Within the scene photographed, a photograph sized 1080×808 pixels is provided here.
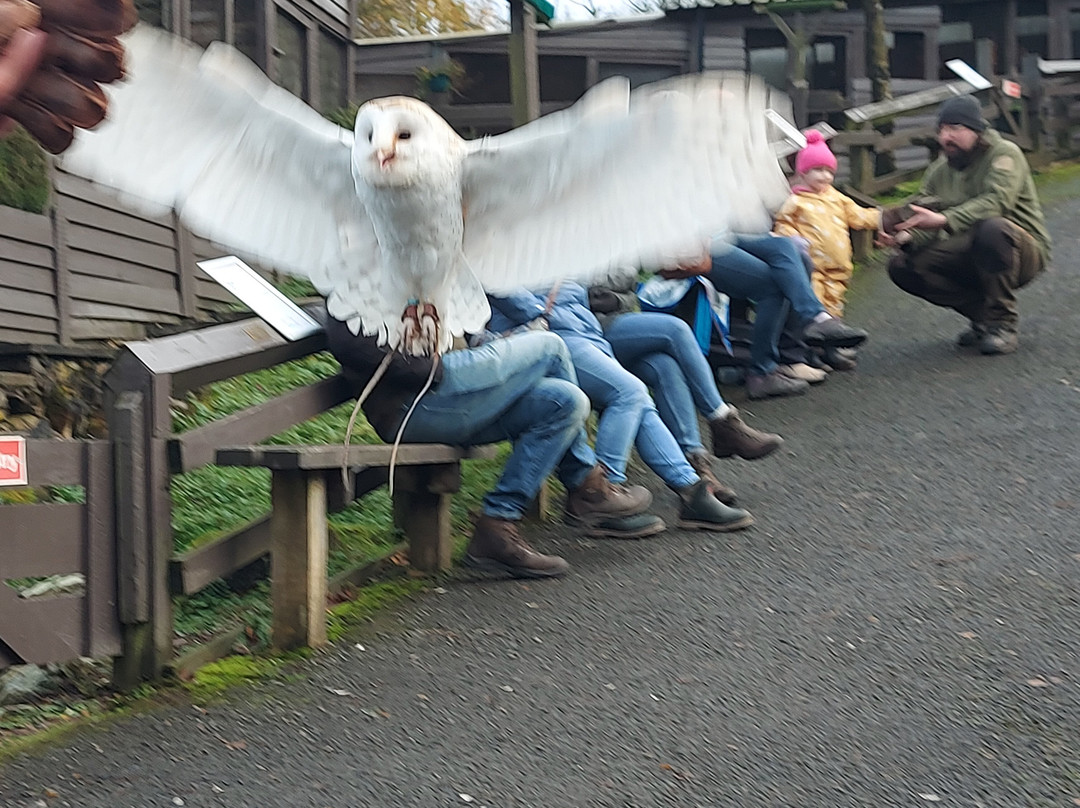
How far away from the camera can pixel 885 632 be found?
382 centimetres

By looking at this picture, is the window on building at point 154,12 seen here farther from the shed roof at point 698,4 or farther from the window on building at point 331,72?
the shed roof at point 698,4

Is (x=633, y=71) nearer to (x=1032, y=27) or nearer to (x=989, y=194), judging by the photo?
(x=1032, y=27)

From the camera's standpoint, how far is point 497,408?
14.3 feet

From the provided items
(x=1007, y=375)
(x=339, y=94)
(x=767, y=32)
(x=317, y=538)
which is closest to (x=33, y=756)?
(x=317, y=538)

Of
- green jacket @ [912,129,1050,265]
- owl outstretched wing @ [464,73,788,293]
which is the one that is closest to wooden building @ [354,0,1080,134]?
green jacket @ [912,129,1050,265]

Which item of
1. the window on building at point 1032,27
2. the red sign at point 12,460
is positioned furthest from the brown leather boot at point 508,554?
the window on building at point 1032,27

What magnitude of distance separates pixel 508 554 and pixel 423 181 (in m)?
1.33

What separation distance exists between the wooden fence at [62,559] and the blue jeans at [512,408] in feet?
3.91

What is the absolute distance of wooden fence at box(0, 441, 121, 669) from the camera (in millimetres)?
3143

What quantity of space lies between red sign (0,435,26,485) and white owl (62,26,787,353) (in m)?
1.15

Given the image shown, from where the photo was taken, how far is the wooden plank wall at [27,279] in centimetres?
641

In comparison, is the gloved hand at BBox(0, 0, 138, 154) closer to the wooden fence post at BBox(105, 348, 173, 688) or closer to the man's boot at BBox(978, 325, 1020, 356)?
the wooden fence post at BBox(105, 348, 173, 688)

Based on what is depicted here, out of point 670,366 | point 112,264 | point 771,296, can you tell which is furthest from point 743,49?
point 670,366

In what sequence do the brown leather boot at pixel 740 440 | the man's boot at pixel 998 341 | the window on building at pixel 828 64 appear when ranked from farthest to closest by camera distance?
the window on building at pixel 828 64 < the man's boot at pixel 998 341 < the brown leather boot at pixel 740 440
